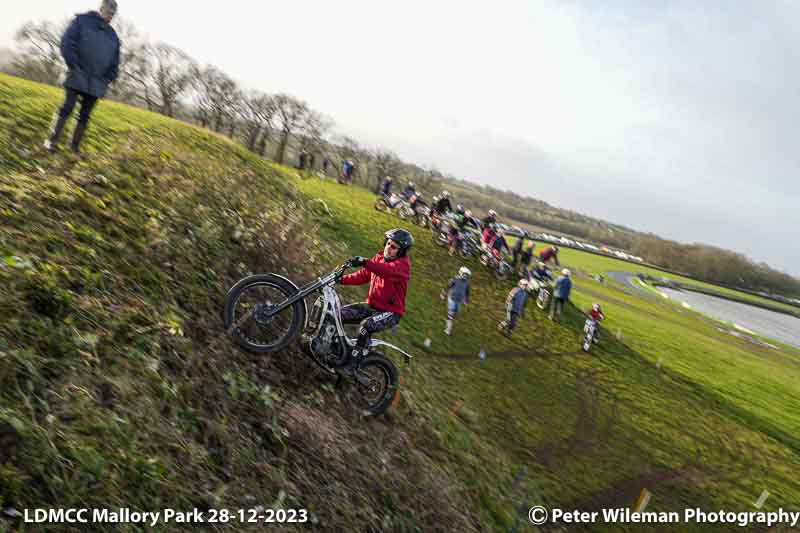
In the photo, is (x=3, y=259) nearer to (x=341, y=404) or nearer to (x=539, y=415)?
(x=341, y=404)

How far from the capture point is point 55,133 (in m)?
6.95

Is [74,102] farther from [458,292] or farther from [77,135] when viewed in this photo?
[458,292]

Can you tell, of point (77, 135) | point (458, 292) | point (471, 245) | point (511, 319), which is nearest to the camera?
point (77, 135)

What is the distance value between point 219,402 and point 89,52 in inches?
236

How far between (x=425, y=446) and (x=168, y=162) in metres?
8.12

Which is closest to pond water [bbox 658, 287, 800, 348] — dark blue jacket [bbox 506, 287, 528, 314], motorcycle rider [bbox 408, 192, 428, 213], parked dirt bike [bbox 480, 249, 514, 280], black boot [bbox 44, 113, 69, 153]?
parked dirt bike [bbox 480, 249, 514, 280]

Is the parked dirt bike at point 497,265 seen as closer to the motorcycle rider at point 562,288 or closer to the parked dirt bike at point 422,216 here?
the motorcycle rider at point 562,288

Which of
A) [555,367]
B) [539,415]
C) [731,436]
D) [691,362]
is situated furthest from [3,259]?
[691,362]

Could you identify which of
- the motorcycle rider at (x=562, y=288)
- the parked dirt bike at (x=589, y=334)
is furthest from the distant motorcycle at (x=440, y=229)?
the parked dirt bike at (x=589, y=334)

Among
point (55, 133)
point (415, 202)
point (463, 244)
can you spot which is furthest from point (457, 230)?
point (55, 133)

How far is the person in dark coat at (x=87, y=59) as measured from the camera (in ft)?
21.4

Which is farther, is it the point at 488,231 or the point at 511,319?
the point at 488,231

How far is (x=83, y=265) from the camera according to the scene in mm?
4945

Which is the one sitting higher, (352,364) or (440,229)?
(440,229)
